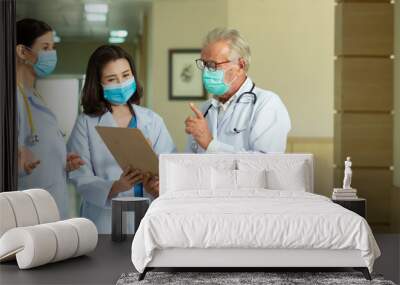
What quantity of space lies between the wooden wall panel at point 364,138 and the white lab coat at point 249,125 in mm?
555

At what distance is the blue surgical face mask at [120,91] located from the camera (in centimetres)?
770

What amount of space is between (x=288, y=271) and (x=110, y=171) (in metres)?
2.72

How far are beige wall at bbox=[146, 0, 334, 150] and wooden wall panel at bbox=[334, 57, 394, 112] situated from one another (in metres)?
0.13

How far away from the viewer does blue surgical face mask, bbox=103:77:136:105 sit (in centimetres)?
770

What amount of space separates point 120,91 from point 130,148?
1.90 ft

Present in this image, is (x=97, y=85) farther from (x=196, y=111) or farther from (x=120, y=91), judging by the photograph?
(x=196, y=111)

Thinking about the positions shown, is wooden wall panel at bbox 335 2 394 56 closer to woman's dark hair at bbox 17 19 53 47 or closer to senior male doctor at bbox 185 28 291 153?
senior male doctor at bbox 185 28 291 153

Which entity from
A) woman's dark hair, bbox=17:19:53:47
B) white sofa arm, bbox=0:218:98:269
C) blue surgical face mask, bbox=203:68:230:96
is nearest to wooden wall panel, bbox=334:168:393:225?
blue surgical face mask, bbox=203:68:230:96

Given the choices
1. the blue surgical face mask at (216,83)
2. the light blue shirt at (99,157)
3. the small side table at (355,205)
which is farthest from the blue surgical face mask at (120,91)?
the small side table at (355,205)

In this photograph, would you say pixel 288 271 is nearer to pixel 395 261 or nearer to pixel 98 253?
pixel 395 261

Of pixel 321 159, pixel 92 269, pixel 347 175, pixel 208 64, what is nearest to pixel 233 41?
pixel 208 64

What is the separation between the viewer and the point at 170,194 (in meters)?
6.32

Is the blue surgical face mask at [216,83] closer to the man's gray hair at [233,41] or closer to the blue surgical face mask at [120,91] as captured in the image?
the man's gray hair at [233,41]

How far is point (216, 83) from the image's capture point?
25.0 feet
